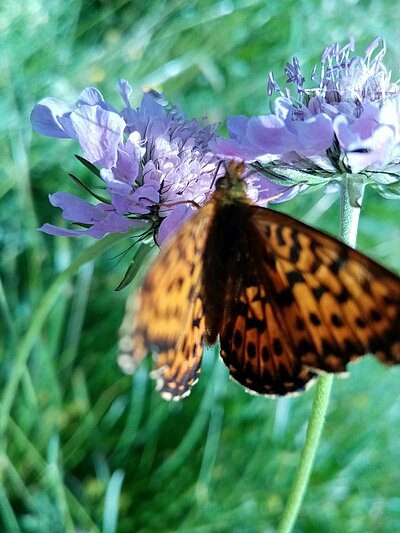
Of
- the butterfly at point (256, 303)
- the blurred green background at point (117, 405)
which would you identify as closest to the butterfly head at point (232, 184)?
the butterfly at point (256, 303)

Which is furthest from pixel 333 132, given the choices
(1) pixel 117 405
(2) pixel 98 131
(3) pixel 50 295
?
(1) pixel 117 405

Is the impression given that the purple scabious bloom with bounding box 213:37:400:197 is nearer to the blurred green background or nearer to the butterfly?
the butterfly

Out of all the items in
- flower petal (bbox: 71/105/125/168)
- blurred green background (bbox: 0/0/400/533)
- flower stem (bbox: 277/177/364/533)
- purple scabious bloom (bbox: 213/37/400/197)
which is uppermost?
flower petal (bbox: 71/105/125/168)

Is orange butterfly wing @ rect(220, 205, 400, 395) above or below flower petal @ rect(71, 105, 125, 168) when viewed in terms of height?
below

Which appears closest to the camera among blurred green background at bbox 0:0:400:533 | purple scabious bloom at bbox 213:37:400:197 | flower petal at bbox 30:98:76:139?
purple scabious bloom at bbox 213:37:400:197

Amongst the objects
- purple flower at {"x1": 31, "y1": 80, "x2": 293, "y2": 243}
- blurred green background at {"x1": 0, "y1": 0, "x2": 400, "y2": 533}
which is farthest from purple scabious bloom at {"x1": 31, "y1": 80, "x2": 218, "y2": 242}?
blurred green background at {"x1": 0, "y1": 0, "x2": 400, "y2": 533}

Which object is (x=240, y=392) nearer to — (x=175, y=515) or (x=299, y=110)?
(x=175, y=515)

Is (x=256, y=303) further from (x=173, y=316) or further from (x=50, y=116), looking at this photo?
(x=50, y=116)

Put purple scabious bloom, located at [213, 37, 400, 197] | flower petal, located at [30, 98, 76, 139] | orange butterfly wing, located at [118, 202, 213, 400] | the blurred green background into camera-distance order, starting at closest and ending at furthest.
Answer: orange butterfly wing, located at [118, 202, 213, 400] < purple scabious bloom, located at [213, 37, 400, 197] < flower petal, located at [30, 98, 76, 139] < the blurred green background
